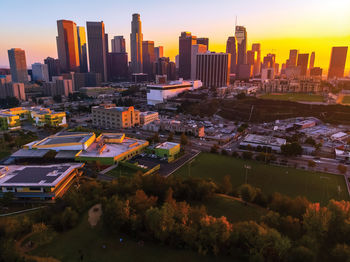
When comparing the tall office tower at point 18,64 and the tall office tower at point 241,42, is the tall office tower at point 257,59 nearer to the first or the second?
the tall office tower at point 241,42

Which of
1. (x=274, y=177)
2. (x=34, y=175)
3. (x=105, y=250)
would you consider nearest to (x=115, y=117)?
(x=34, y=175)

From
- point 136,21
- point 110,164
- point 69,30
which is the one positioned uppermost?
point 136,21

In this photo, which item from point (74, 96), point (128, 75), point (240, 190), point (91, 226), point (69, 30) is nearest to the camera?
point (91, 226)

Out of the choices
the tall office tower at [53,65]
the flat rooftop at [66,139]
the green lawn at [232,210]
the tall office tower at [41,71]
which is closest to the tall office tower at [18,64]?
the tall office tower at [41,71]

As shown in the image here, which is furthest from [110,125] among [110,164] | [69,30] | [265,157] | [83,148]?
[69,30]

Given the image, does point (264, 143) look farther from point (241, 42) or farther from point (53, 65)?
point (241, 42)

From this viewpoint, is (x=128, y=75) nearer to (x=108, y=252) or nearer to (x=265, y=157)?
(x=265, y=157)

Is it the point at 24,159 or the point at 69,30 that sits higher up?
the point at 69,30
